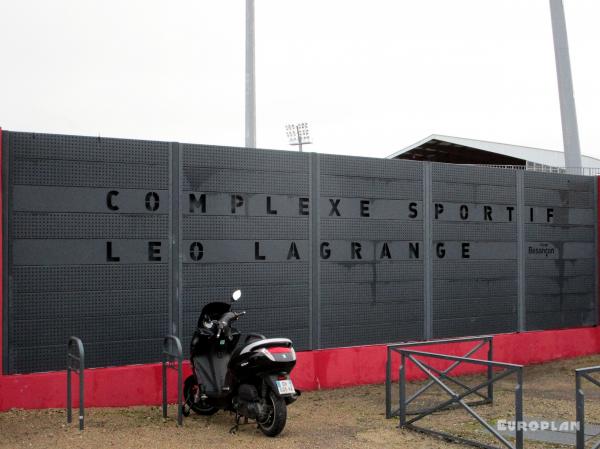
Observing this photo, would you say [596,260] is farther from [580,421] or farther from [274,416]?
[274,416]

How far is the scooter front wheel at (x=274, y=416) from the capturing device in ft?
23.5

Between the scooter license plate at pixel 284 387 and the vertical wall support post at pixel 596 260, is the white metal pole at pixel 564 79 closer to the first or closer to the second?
the vertical wall support post at pixel 596 260

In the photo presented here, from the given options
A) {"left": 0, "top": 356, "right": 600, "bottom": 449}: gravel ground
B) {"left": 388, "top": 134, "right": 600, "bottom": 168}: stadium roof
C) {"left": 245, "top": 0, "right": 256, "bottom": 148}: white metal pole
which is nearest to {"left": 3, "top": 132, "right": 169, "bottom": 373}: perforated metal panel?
{"left": 0, "top": 356, "right": 600, "bottom": 449}: gravel ground

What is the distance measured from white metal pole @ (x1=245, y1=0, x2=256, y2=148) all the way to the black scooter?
10693 mm

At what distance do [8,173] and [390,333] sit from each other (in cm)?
561

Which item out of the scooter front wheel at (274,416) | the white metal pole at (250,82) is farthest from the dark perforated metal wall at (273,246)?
the white metal pole at (250,82)

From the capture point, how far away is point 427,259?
11.4 meters

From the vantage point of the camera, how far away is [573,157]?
17531mm

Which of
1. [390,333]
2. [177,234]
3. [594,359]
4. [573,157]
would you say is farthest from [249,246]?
[573,157]

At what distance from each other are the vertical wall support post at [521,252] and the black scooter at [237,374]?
5929mm

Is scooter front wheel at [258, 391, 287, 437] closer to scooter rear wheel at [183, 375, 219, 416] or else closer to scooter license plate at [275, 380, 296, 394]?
scooter license plate at [275, 380, 296, 394]

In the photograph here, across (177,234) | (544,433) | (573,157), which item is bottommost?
(544,433)

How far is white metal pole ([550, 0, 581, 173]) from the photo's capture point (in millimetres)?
17266

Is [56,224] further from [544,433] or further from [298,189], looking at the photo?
[544,433]
